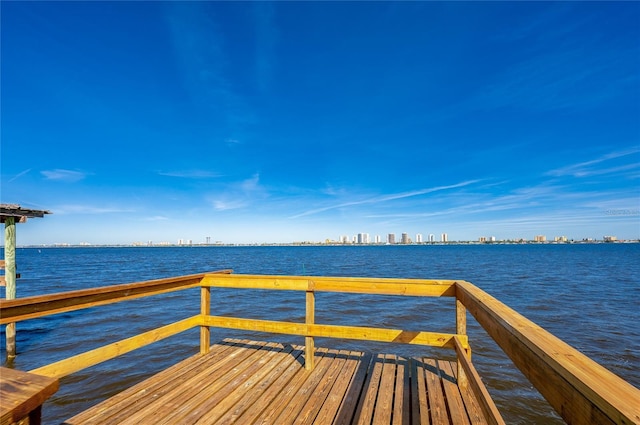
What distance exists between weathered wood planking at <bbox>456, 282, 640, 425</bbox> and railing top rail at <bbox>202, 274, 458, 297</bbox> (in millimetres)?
1805

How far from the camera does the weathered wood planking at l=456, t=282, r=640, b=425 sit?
73cm

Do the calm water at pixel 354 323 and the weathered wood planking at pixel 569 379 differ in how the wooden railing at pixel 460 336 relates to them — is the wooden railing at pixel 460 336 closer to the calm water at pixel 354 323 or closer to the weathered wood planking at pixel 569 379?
the weathered wood planking at pixel 569 379

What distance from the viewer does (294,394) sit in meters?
3.21

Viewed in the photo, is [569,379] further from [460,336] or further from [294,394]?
[294,394]

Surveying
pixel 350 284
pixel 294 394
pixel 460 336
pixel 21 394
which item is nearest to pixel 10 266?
pixel 294 394

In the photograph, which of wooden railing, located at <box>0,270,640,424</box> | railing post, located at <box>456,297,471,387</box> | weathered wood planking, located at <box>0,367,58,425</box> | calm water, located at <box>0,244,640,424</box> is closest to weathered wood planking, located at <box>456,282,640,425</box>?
wooden railing, located at <box>0,270,640,424</box>

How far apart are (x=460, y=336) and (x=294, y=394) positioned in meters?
1.81

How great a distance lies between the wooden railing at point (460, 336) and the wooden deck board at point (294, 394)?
0.34 m

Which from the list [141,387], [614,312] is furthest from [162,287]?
[614,312]

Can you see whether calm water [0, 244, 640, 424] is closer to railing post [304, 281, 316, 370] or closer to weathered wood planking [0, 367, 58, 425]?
railing post [304, 281, 316, 370]

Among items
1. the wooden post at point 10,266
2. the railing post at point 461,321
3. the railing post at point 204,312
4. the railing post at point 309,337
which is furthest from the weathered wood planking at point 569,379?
the wooden post at point 10,266

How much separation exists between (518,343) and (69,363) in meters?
3.11

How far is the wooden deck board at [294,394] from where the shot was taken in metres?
2.75

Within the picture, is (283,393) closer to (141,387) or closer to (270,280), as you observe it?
(270,280)
